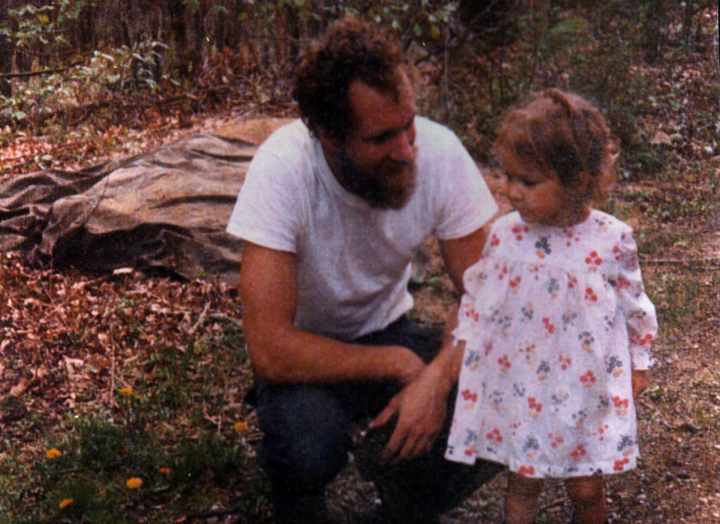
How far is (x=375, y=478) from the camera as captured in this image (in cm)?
234

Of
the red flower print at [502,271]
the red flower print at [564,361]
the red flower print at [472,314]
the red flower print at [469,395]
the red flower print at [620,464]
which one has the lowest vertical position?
the red flower print at [620,464]

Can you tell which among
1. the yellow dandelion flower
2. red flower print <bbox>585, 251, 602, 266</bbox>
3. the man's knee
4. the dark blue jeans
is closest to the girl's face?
red flower print <bbox>585, 251, 602, 266</bbox>

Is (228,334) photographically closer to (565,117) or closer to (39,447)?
(39,447)

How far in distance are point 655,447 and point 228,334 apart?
1504mm

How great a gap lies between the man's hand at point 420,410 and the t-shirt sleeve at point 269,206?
55 centimetres

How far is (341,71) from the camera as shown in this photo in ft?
6.53

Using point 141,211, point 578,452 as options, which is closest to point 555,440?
point 578,452

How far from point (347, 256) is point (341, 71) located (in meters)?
0.57

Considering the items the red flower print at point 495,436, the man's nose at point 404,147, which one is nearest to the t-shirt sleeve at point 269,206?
the man's nose at point 404,147

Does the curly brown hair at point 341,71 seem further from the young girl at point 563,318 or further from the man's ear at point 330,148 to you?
the young girl at point 563,318

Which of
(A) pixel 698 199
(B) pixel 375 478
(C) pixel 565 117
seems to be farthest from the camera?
(B) pixel 375 478

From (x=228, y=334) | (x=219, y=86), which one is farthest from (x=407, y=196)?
(x=228, y=334)

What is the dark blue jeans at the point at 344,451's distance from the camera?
199 cm

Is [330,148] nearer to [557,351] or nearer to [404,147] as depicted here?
[404,147]
